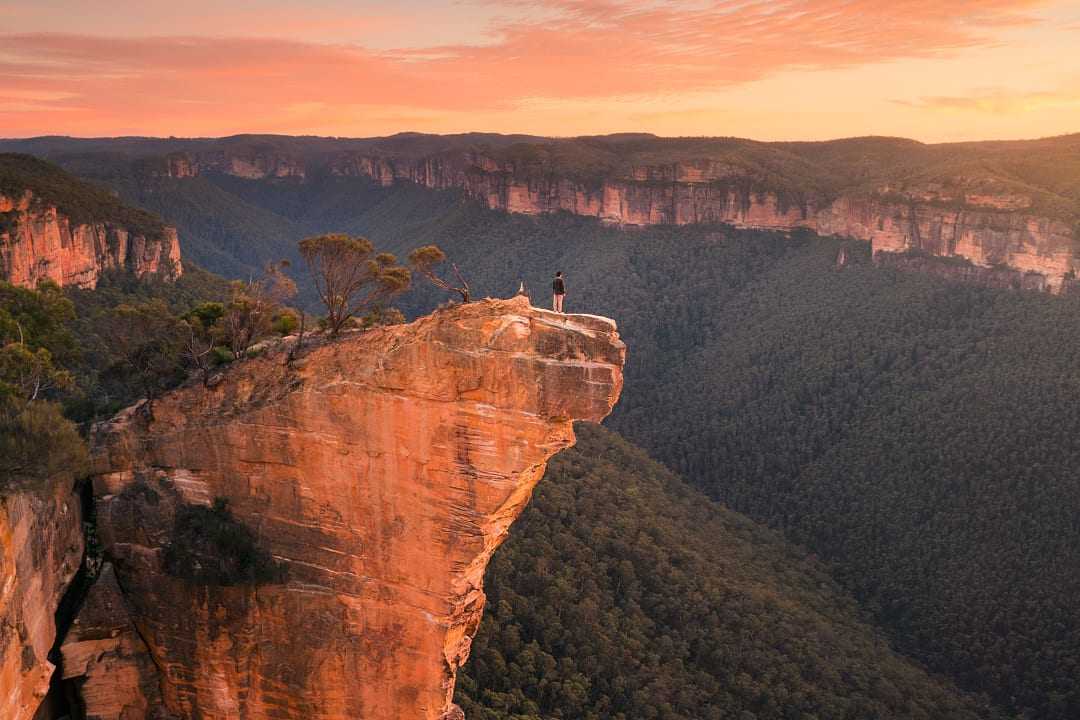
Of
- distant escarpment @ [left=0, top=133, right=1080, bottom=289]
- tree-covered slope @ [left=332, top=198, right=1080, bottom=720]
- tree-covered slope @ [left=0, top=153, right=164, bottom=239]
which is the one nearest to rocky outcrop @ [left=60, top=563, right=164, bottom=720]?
tree-covered slope @ [left=0, top=153, right=164, bottom=239]

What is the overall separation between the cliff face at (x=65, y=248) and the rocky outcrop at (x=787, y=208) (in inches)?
2415

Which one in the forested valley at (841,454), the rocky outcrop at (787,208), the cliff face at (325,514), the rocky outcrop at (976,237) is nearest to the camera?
the cliff face at (325,514)

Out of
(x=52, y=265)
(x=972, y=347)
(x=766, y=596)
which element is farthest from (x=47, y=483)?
(x=972, y=347)

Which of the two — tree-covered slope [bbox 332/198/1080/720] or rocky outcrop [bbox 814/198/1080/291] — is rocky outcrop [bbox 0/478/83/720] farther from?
rocky outcrop [bbox 814/198/1080/291]

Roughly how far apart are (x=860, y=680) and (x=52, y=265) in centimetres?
4571

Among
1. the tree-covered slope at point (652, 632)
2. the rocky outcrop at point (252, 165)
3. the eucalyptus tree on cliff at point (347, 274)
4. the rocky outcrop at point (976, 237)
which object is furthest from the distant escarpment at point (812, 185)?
the eucalyptus tree on cliff at point (347, 274)

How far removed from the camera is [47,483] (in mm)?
17062

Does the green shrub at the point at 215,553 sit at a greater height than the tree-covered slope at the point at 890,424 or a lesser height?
greater

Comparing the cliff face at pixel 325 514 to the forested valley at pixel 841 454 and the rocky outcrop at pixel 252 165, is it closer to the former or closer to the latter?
the forested valley at pixel 841 454

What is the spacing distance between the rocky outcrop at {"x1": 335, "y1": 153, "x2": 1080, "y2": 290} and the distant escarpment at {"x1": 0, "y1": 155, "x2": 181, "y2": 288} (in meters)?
61.2

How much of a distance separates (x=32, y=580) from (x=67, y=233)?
41.3 metres

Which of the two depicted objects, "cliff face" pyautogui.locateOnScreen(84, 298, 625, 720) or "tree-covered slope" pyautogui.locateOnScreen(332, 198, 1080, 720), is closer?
"cliff face" pyautogui.locateOnScreen(84, 298, 625, 720)

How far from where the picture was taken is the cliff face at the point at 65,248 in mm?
45844

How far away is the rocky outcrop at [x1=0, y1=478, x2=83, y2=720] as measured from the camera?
14.9m
